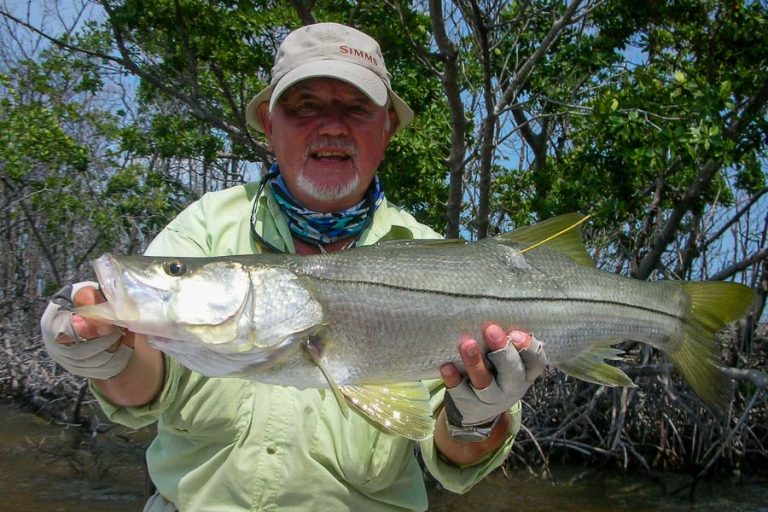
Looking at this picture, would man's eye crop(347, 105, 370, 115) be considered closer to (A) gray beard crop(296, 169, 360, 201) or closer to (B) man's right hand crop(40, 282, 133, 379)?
(A) gray beard crop(296, 169, 360, 201)

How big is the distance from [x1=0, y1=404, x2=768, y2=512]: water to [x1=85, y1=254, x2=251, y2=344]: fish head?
6.22 meters

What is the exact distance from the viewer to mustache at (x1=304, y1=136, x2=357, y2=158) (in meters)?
3.06

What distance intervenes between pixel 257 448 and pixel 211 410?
0.21 metres

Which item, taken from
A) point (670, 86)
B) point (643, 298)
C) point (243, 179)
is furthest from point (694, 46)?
point (243, 179)

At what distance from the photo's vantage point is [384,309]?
2.45 m

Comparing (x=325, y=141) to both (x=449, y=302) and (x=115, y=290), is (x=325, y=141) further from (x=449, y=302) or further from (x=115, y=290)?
(x=115, y=290)

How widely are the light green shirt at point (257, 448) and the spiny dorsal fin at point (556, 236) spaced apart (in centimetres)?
86

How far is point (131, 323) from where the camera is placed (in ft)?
7.07

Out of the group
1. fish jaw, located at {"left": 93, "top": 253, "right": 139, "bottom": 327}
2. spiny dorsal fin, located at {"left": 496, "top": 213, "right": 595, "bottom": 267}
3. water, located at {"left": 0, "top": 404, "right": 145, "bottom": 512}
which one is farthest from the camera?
water, located at {"left": 0, "top": 404, "right": 145, "bottom": 512}

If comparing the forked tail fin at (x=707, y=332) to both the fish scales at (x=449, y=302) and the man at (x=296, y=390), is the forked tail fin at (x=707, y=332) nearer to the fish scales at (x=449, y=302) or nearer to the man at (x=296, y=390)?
the fish scales at (x=449, y=302)

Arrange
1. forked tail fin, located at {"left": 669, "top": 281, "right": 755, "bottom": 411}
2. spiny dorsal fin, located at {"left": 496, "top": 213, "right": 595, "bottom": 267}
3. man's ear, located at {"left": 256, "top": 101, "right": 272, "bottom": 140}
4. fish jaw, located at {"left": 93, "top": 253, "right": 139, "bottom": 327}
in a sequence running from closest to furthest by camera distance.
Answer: fish jaw, located at {"left": 93, "top": 253, "right": 139, "bottom": 327} < spiny dorsal fin, located at {"left": 496, "top": 213, "right": 595, "bottom": 267} < forked tail fin, located at {"left": 669, "top": 281, "right": 755, "bottom": 411} < man's ear, located at {"left": 256, "top": 101, "right": 272, "bottom": 140}

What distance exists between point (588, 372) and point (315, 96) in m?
1.53

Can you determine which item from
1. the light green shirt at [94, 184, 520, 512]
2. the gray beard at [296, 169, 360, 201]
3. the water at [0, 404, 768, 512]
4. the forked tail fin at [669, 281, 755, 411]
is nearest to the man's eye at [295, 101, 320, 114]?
the gray beard at [296, 169, 360, 201]

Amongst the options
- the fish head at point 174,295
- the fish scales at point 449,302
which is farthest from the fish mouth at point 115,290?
the fish scales at point 449,302
